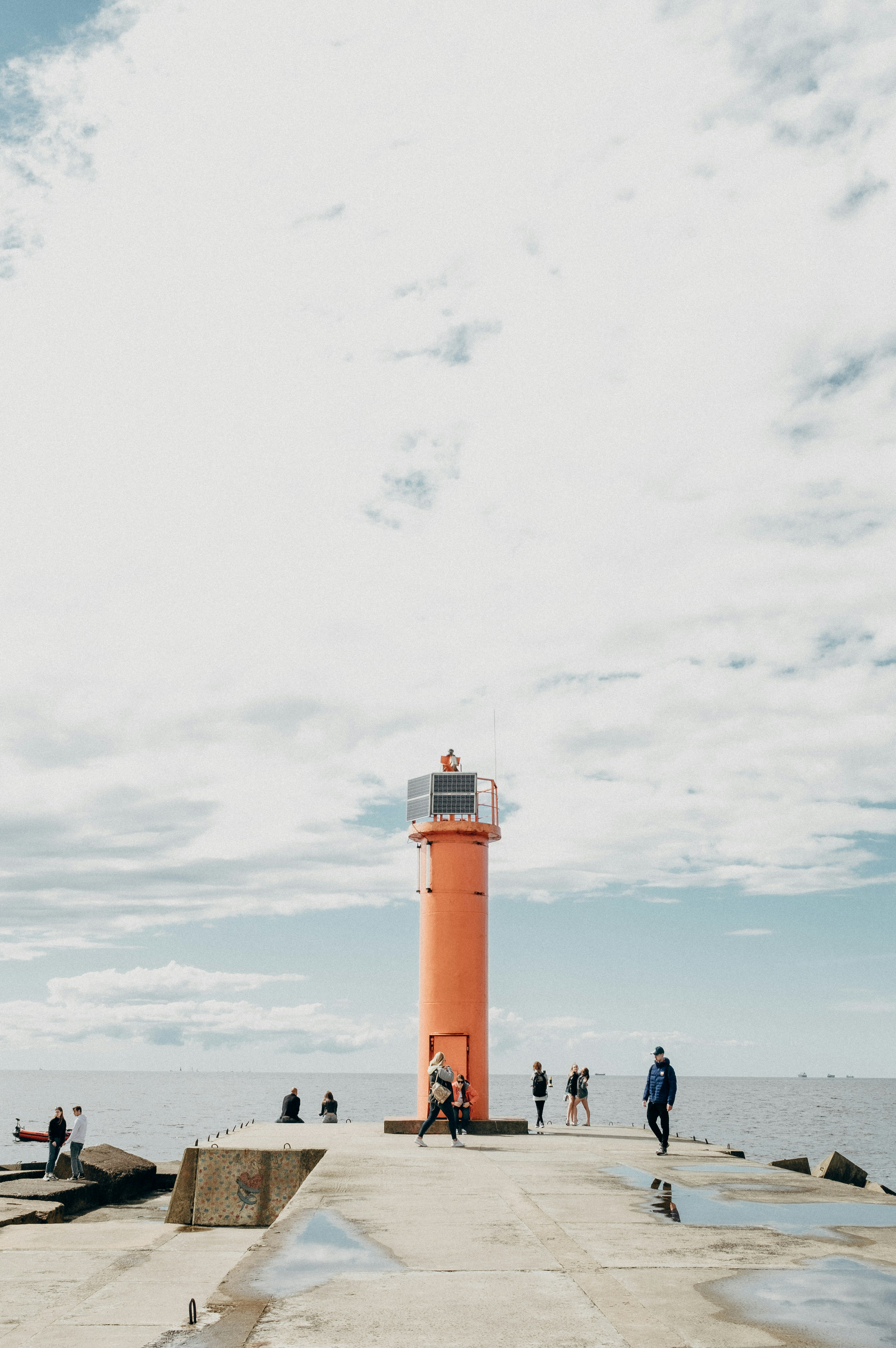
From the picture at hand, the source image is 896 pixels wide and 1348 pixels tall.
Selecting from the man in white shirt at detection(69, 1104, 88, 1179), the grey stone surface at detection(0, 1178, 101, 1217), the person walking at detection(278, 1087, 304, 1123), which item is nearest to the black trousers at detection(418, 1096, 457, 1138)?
the grey stone surface at detection(0, 1178, 101, 1217)

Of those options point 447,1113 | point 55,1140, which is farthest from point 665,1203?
point 55,1140

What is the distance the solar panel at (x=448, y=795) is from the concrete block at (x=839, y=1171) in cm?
897

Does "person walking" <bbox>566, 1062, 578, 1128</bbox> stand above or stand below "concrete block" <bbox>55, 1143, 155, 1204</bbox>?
above

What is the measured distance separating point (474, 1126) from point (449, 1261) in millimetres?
13435

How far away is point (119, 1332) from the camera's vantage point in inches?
287

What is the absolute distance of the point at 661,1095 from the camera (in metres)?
16.5

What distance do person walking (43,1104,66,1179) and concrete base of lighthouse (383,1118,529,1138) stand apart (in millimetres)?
6912

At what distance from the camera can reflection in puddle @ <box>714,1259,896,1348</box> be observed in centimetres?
634

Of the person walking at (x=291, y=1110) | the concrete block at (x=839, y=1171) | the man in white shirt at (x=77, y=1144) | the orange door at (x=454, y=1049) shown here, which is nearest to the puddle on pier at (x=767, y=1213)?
the concrete block at (x=839, y=1171)

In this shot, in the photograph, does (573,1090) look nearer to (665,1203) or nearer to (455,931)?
(455,931)

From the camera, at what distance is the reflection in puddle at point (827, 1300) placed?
20.8ft

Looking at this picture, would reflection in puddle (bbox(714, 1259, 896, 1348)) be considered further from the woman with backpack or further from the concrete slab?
the woman with backpack

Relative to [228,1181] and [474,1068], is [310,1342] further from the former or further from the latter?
[474,1068]

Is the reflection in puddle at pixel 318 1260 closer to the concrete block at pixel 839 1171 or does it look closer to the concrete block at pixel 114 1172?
the concrete block at pixel 839 1171
